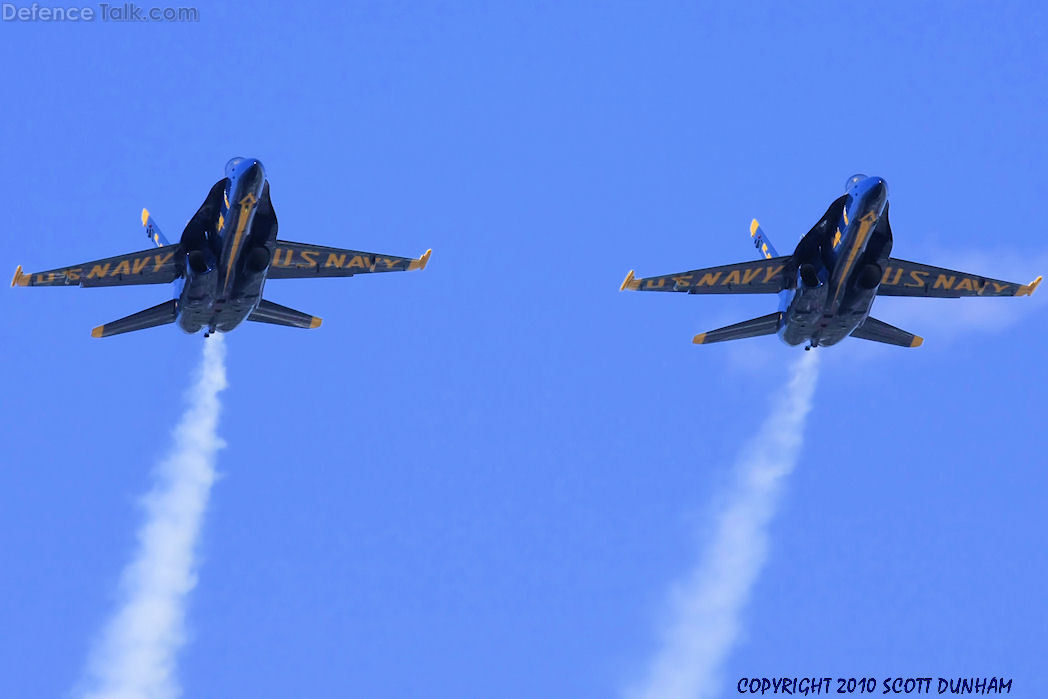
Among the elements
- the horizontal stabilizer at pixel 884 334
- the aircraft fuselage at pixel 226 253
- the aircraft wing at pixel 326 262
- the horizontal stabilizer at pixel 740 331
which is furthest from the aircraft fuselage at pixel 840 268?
the aircraft fuselage at pixel 226 253

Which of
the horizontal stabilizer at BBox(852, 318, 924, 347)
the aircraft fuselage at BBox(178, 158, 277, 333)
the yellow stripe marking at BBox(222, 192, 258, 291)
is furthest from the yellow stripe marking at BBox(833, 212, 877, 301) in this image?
the yellow stripe marking at BBox(222, 192, 258, 291)

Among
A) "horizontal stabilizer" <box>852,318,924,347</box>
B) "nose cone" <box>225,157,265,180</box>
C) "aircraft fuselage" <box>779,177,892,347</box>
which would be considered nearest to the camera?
"nose cone" <box>225,157,265,180</box>

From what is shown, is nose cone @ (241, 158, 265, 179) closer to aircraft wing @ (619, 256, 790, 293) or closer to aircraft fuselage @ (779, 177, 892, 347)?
aircraft wing @ (619, 256, 790, 293)

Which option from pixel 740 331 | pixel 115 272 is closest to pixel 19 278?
pixel 115 272

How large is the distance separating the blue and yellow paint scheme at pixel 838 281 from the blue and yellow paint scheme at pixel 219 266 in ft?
48.5

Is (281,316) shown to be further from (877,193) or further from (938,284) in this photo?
(938,284)

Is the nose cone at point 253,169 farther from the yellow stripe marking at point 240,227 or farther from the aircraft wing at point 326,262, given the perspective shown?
the aircraft wing at point 326,262

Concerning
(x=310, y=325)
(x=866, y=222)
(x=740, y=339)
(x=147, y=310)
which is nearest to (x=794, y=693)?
(x=740, y=339)

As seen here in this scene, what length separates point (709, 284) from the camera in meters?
72.2

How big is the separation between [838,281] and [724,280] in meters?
5.63

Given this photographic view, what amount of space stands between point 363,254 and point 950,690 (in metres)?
30.7

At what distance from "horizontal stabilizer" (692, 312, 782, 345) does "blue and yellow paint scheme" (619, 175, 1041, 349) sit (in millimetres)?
42

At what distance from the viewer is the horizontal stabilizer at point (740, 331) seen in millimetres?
71625

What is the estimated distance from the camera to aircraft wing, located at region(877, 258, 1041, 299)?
7238cm
